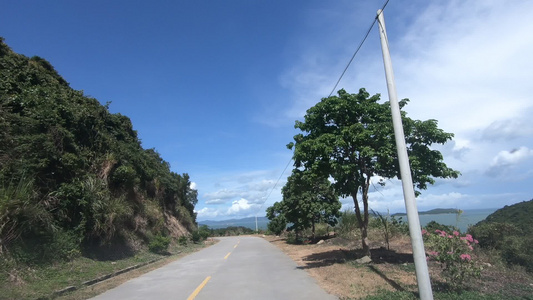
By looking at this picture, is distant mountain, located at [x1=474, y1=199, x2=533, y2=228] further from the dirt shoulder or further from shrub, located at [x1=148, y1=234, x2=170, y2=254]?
shrub, located at [x1=148, y1=234, x2=170, y2=254]

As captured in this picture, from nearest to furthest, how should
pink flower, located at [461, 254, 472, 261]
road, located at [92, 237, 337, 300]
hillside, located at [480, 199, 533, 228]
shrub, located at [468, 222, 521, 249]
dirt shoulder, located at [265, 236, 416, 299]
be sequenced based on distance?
1. pink flower, located at [461, 254, 472, 261]
2. dirt shoulder, located at [265, 236, 416, 299]
3. road, located at [92, 237, 337, 300]
4. shrub, located at [468, 222, 521, 249]
5. hillside, located at [480, 199, 533, 228]

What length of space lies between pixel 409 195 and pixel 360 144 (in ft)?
16.4

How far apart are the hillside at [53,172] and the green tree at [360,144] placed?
948 cm

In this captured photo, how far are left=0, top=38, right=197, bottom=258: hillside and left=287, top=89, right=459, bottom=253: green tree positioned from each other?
948cm

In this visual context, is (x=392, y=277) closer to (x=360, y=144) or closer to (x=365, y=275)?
(x=365, y=275)

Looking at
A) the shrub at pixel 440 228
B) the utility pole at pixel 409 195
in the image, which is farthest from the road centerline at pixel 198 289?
the shrub at pixel 440 228

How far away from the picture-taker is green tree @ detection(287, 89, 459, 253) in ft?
36.1

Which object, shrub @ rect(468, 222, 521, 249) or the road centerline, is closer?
the road centerline

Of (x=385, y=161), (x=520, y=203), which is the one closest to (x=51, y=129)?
(x=385, y=161)

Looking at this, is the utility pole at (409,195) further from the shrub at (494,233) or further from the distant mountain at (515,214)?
the distant mountain at (515,214)

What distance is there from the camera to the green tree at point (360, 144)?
1101 cm

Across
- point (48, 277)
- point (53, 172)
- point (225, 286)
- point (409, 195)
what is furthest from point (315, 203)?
point (409, 195)

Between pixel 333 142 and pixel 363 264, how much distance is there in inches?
183

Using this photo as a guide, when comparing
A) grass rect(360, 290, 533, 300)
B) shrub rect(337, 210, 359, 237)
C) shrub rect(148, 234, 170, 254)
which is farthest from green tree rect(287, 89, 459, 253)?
shrub rect(148, 234, 170, 254)
